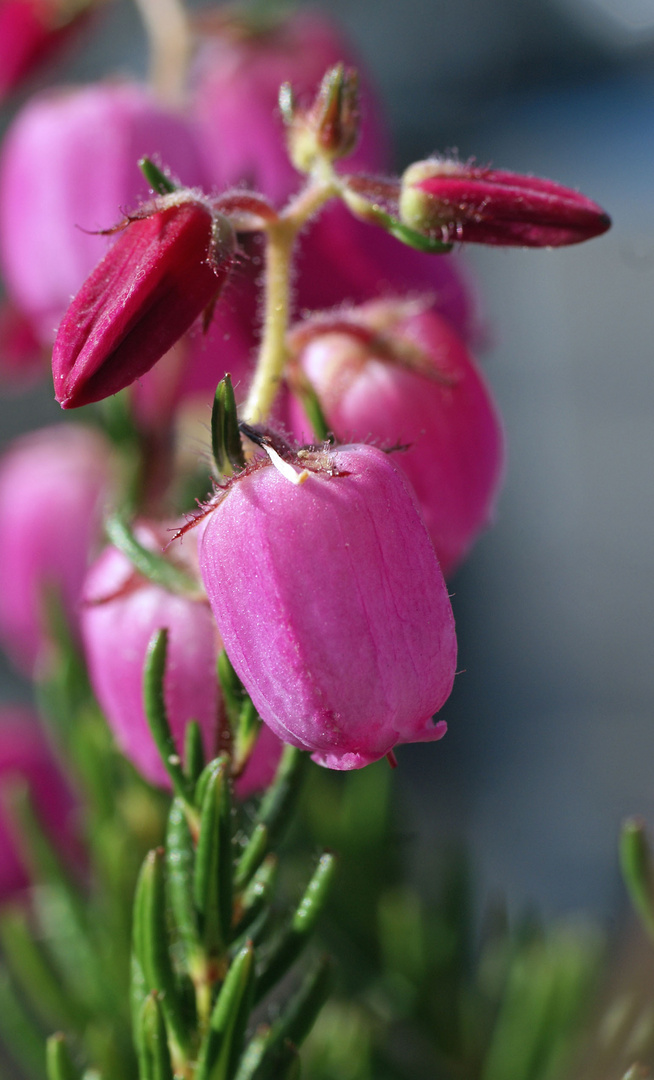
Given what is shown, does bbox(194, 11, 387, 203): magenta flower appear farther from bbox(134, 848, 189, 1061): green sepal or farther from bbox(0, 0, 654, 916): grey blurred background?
bbox(0, 0, 654, 916): grey blurred background

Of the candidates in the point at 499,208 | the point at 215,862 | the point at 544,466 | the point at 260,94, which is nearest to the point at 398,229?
the point at 499,208

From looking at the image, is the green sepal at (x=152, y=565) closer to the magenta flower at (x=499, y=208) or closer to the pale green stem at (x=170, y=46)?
the magenta flower at (x=499, y=208)

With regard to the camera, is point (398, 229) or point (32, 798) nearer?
point (398, 229)

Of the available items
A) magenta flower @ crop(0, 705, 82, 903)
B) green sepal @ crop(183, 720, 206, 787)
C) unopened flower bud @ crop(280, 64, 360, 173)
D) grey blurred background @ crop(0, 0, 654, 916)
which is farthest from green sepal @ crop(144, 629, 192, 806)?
grey blurred background @ crop(0, 0, 654, 916)

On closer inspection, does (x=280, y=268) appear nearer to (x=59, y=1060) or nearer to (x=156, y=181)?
(x=156, y=181)

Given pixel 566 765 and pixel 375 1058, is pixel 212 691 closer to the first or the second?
pixel 375 1058

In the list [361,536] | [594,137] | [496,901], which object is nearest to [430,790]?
[594,137]
